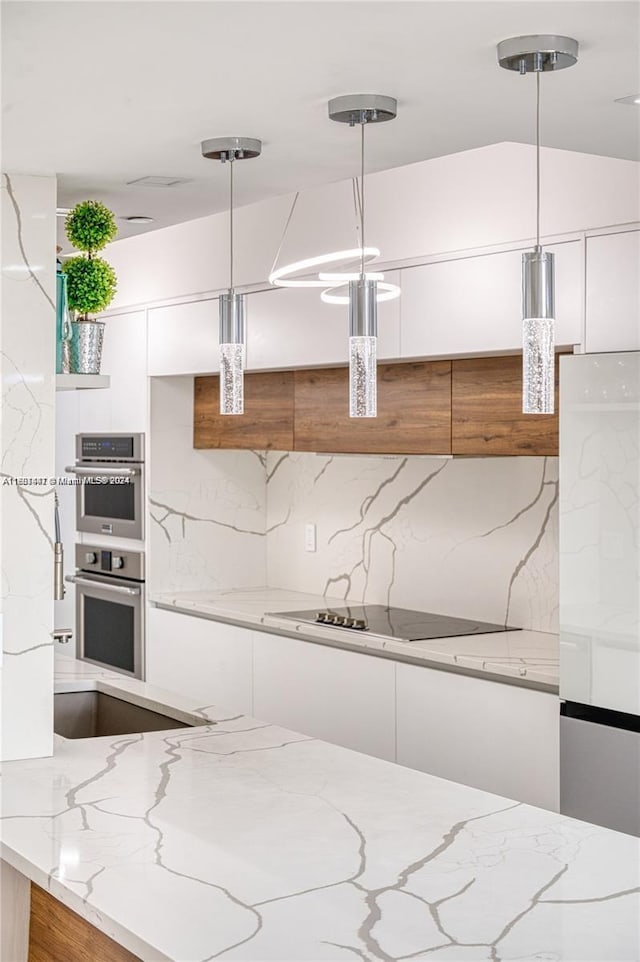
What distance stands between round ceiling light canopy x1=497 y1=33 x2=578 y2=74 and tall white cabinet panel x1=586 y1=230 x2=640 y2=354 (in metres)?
1.34

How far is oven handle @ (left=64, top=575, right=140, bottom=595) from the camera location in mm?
5398

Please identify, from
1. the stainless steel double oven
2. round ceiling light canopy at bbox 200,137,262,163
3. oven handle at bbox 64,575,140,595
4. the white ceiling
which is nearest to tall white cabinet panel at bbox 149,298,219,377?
the stainless steel double oven

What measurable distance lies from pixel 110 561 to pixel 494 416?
2457 millimetres

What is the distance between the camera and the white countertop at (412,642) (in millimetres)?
3539

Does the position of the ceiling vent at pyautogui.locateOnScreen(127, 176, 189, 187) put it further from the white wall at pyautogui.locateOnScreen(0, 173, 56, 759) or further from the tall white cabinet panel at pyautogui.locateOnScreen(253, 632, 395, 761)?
the tall white cabinet panel at pyautogui.locateOnScreen(253, 632, 395, 761)

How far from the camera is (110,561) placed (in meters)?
5.57

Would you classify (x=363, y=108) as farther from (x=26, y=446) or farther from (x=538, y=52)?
(x=26, y=446)

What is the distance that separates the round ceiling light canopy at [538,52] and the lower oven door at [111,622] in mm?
3857

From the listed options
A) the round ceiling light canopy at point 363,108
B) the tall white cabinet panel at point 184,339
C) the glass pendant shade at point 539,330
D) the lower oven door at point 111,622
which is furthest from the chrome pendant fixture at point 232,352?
the lower oven door at point 111,622

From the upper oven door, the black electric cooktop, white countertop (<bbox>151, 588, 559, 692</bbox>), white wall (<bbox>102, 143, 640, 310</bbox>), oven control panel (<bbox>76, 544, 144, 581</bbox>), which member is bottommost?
white countertop (<bbox>151, 588, 559, 692</bbox>)

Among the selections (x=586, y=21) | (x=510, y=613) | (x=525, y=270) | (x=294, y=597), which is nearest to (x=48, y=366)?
(x=525, y=270)

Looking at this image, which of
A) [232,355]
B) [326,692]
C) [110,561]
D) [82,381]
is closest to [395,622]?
[326,692]

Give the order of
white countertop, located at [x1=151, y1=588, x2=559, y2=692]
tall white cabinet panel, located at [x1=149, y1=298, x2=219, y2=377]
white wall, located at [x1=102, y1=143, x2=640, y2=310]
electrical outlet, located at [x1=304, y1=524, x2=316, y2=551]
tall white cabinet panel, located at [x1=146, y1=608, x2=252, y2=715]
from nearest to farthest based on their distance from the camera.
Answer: white wall, located at [x1=102, y1=143, x2=640, y2=310]
white countertop, located at [x1=151, y1=588, x2=559, y2=692]
tall white cabinet panel, located at [x1=146, y1=608, x2=252, y2=715]
tall white cabinet panel, located at [x1=149, y1=298, x2=219, y2=377]
electrical outlet, located at [x1=304, y1=524, x2=316, y2=551]

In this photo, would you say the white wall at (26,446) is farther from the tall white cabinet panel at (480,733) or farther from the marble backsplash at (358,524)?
the marble backsplash at (358,524)
